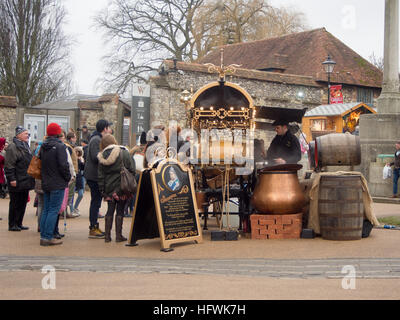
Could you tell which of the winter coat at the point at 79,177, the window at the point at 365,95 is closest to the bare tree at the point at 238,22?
the window at the point at 365,95

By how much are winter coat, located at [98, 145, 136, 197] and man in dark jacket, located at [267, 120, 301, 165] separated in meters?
2.62

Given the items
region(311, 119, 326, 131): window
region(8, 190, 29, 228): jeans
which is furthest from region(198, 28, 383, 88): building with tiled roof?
region(8, 190, 29, 228): jeans

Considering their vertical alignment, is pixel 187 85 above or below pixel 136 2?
below

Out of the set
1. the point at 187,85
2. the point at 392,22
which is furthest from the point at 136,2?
the point at 392,22

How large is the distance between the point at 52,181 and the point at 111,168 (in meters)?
0.93

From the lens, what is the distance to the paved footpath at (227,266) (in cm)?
664

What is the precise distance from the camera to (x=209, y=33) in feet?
146

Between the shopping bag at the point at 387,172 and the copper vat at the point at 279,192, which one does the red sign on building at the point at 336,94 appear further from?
the copper vat at the point at 279,192

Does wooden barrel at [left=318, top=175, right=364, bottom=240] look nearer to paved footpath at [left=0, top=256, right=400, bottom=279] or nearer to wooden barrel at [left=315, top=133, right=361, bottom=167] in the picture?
wooden barrel at [left=315, top=133, right=361, bottom=167]

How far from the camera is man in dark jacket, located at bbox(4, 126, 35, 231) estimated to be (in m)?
10.9

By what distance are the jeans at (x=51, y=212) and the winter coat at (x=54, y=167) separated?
10 centimetres

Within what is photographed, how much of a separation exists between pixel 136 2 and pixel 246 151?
35.5 m

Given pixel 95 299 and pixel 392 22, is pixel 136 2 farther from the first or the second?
pixel 95 299

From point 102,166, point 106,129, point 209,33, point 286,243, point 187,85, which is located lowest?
point 286,243
